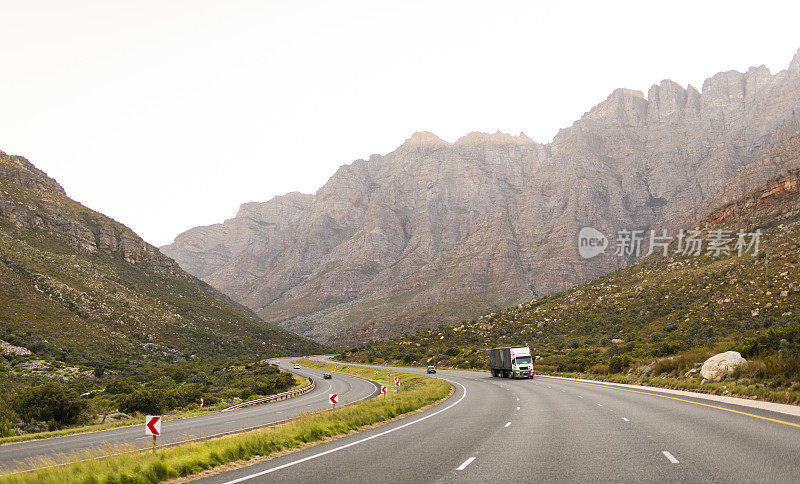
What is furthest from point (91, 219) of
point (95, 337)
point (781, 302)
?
point (781, 302)

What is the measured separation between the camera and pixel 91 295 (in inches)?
3140

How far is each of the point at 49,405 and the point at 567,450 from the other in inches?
1117

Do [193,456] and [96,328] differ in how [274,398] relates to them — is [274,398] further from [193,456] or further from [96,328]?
[96,328]

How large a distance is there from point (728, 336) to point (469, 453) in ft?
146

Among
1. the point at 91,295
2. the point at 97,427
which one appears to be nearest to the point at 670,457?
the point at 97,427

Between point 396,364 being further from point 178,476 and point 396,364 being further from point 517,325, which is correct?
point 178,476

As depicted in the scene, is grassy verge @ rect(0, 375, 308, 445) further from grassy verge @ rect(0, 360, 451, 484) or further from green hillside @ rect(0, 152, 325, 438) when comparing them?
grassy verge @ rect(0, 360, 451, 484)

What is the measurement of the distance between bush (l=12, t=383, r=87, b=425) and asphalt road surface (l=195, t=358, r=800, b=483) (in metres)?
20.7

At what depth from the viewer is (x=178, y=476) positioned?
10.1 metres

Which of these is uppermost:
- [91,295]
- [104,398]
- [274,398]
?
[91,295]

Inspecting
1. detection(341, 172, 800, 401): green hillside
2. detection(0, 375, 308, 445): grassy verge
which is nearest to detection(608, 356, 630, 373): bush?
detection(341, 172, 800, 401): green hillside

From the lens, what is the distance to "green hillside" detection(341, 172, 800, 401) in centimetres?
2861

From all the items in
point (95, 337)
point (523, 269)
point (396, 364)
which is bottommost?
point (396, 364)

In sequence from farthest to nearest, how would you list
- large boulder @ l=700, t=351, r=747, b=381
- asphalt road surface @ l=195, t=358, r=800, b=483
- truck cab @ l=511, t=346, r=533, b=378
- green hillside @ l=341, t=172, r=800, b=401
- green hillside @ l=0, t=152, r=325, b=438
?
truck cab @ l=511, t=346, r=533, b=378 < green hillside @ l=0, t=152, r=325, b=438 < green hillside @ l=341, t=172, r=800, b=401 < large boulder @ l=700, t=351, r=747, b=381 < asphalt road surface @ l=195, t=358, r=800, b=483
